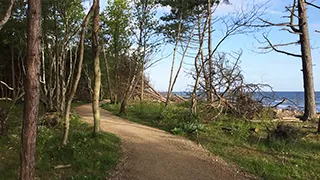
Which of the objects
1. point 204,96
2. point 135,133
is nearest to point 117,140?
point 135,133

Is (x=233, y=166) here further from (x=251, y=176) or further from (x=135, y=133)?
(x=135, y=133)

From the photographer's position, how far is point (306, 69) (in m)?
11.9

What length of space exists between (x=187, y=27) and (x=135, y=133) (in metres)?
11.1

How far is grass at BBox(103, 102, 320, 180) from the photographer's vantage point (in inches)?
253

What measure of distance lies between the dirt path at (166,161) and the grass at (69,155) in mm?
426

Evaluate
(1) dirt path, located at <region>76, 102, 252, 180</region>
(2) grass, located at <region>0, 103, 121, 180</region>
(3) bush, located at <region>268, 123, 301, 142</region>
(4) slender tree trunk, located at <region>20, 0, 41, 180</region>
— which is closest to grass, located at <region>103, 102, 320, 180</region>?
(3) bush, located at <region>268, 123, 301, 142</region>

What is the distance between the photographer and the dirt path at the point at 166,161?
6.16 metres

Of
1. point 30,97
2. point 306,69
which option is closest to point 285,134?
point 306,69

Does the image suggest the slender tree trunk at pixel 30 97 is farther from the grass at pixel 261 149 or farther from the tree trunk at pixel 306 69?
the tree trunk at pixel 306 69

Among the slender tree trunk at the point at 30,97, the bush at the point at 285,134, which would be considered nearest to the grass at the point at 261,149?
the bush at the point at 285,134

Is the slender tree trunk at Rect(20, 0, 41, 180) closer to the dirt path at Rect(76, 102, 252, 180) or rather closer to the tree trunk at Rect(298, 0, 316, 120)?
the dirt path at Rect(76, 102, 252, 180)

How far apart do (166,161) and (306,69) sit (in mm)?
8199

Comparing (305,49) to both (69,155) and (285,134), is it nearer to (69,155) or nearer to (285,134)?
(285,134)

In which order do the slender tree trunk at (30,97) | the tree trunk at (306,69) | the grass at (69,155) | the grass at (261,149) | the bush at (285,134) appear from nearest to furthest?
1. the slender tree trunk at (30,97)
2. the grass at (69,155)
3. the grass at (261,149)
4. the bush at (285,134)
5. the tree trunk at (306,69)
